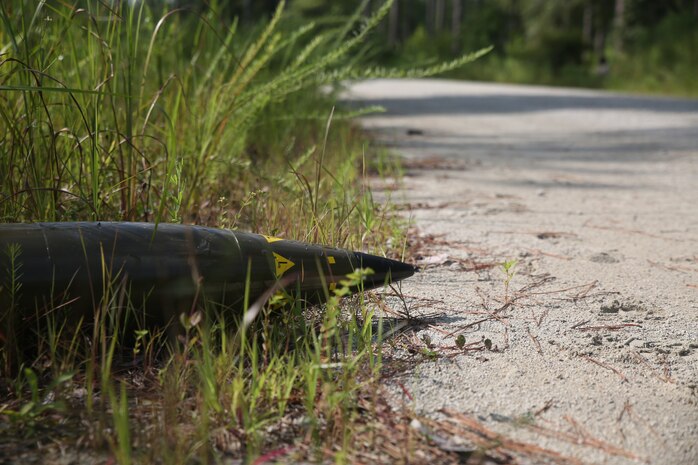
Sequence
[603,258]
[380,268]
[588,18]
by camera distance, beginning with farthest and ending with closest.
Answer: [588,18] → [603,258] → [380,268]

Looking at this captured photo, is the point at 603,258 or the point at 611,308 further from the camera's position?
the point at 603,258

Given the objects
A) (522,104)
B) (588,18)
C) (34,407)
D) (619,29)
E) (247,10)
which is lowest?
(34,407)

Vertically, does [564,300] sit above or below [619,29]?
below

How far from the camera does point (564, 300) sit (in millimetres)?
2061

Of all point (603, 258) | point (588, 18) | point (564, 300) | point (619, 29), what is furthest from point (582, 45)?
point (564, 300)

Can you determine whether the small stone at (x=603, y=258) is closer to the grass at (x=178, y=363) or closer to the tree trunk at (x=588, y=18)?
the grass at (x=178, y=363)

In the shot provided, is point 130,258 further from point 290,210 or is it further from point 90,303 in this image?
point 290,210

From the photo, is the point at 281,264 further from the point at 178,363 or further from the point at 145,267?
the point at 178,363

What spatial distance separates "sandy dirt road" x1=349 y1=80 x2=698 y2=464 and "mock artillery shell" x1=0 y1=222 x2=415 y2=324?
1.26 feet

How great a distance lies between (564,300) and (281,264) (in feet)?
2.63

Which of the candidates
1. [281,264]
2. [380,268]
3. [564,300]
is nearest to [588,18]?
[564,300]

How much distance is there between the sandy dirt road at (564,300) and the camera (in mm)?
1419

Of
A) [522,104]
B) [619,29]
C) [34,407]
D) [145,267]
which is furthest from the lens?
[619,29]

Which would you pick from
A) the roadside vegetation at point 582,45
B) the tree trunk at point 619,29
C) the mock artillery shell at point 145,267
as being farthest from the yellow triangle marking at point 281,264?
the tree trunk at point 619,29
